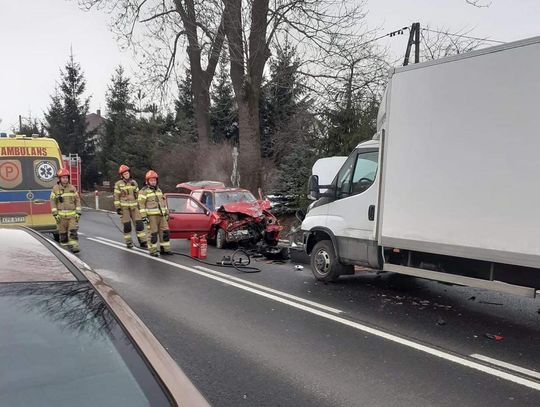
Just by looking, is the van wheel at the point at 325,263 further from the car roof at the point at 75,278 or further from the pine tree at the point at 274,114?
the pine tree at the point at 274,114

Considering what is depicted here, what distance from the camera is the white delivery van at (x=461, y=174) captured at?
4.88 m

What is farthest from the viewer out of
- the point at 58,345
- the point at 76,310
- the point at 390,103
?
the point at 390,103

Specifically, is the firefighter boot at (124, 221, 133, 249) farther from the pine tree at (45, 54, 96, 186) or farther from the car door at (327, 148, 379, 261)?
the pine tree at (45, 54, 96, 186)

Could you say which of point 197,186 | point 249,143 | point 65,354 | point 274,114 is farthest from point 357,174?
point 274,114

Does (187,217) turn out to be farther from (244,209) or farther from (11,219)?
(11,219)

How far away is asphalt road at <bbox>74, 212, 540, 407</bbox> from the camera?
396 cm

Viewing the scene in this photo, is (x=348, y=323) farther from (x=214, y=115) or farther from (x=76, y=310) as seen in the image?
(x=214, y=115)

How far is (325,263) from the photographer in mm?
7832

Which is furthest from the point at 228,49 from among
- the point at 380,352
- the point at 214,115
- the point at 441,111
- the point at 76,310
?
the point at 76,310

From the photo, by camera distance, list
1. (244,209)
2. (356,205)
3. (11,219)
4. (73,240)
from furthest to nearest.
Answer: (244,209) → (73,240) → (11,219) → (356,205)

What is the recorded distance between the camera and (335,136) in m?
15.9

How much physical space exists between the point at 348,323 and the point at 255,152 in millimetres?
12568

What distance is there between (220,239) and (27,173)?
14.9 ft

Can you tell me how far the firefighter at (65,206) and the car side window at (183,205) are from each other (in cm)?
236
